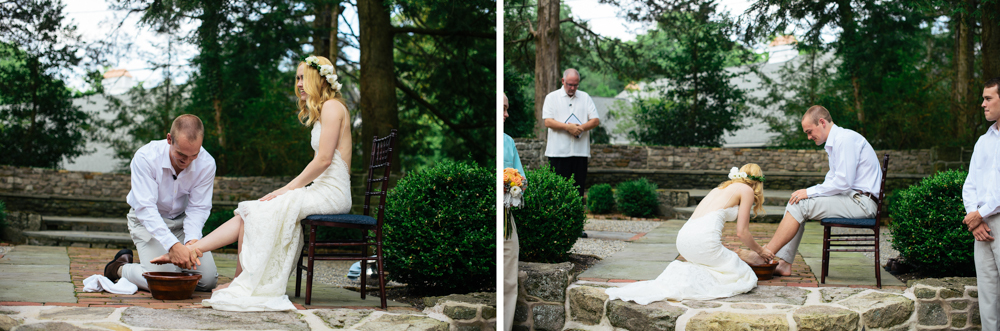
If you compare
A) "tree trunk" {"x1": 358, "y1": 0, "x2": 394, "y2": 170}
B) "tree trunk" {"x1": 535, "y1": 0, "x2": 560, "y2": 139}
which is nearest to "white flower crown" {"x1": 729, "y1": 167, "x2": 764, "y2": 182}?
"tree trunk" {"x1": 535, "y1": 0, "x2": 560, "y2": 139}

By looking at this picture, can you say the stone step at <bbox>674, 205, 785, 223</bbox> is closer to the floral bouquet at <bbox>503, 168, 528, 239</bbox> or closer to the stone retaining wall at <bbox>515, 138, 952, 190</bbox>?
the stone retaining wall at <bbox>515, 138, 952, 190</bbox>

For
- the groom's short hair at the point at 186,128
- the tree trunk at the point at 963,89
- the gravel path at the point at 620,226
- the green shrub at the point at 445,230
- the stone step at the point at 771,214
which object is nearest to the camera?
the groom's short hair at the point at 186,128

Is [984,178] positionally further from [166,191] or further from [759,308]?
[166,191]

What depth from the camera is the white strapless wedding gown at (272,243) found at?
8.99 ft


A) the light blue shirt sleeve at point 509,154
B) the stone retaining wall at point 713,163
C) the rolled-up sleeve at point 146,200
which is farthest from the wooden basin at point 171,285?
the stone retaining wall at point 713,163

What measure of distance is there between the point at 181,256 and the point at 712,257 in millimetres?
2562

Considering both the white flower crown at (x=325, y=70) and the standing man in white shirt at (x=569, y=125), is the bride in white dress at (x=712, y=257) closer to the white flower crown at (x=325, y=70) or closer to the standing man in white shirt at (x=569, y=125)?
the standing man in white shirt at (x=569, y=125)

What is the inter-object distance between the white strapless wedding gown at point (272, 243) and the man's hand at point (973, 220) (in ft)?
9.97

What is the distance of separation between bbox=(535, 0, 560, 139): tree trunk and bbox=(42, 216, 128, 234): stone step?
2.50 meters

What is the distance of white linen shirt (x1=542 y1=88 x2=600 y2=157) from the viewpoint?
13.8ft

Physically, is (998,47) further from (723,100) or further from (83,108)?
(723,100)

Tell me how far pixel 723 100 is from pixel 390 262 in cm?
796

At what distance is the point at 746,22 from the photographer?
172 inches

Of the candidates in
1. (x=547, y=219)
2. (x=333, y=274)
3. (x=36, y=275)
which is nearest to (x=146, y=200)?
(x=36, y=275)
